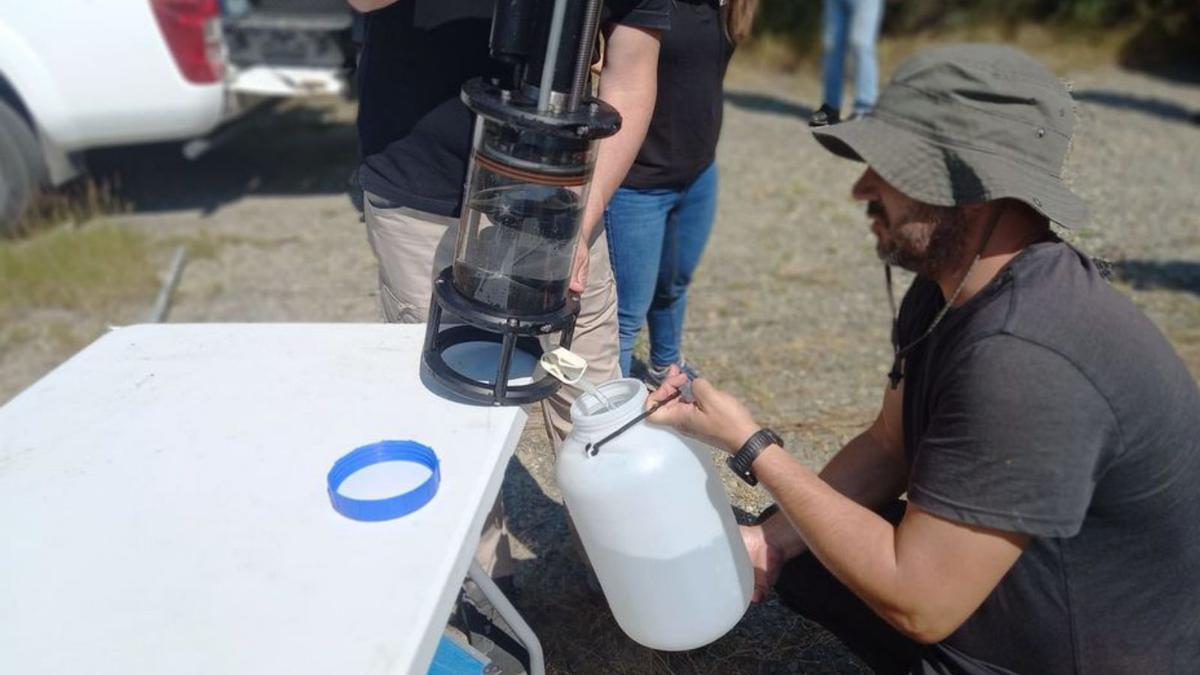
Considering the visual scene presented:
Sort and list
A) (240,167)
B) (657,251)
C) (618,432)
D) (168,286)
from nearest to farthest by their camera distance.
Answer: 1. (618,432)
2. (657,251)
3. (168,286)
4. (240,167)

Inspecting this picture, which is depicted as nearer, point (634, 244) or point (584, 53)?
point (584, 53)

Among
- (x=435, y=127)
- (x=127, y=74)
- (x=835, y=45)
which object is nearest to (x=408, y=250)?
(x=435, y=127)

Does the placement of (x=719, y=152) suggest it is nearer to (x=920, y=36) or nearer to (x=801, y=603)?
(x=920, y=36)

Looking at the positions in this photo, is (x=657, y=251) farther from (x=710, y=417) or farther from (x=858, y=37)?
(x=858, y=37)

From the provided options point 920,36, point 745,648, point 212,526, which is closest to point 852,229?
point 745,648

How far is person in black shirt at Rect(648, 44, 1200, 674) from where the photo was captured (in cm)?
149

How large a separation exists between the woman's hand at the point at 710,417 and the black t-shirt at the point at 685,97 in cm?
109

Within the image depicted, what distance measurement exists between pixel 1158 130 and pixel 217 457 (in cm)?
825

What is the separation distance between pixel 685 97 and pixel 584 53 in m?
1.11

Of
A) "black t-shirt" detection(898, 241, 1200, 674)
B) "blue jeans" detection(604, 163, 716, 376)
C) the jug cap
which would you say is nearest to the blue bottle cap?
the jug cap

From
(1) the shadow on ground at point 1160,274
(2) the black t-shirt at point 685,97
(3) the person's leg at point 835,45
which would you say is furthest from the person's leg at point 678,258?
(3) the person's leg at point 835,45

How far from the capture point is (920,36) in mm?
10414

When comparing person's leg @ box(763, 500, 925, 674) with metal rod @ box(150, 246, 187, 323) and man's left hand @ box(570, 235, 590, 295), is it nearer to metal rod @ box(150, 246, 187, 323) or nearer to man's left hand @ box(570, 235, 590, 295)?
man's left hand @ box(570, 235, 590, 295)

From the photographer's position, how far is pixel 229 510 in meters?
1.52
